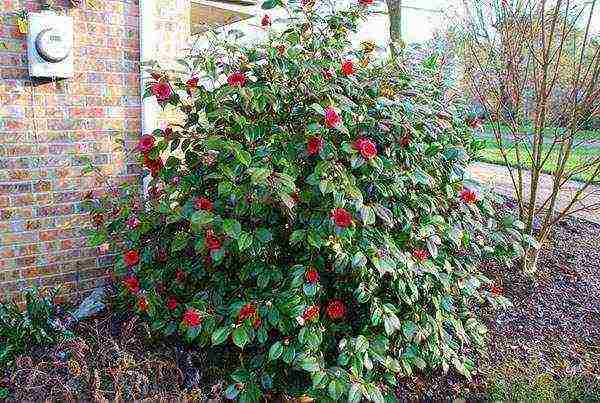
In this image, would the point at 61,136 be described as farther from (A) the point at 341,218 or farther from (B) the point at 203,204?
(A) the point at 341,218

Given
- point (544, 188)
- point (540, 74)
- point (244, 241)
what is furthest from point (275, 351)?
point (544, 188)

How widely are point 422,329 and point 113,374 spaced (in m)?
1.45

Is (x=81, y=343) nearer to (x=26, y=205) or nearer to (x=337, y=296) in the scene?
(x=26, y=205)

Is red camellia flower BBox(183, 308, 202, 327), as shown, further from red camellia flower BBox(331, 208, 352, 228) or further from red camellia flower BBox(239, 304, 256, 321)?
red camellia flower BBox(331, 208, 352, 228)

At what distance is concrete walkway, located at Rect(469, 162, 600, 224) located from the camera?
5.42 meters

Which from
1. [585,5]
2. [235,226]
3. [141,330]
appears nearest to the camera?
[235,226]

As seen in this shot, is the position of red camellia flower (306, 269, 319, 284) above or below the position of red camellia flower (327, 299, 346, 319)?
above

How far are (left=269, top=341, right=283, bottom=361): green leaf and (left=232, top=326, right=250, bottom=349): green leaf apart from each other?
0.12 metres

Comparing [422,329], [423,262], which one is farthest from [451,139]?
[422,329]

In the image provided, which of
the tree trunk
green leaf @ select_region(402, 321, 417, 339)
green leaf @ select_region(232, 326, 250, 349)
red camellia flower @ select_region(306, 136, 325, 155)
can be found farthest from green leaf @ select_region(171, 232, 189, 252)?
the tree trunk

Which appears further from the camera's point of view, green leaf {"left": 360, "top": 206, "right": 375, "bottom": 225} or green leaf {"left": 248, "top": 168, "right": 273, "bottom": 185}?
green leaf {"left": 360, "top": 206, "right": 375, "bottom": 225}

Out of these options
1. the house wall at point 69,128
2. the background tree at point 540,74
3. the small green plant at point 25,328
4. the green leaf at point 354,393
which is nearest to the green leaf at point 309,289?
the green leaf at point 354,393

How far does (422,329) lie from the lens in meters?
2.71

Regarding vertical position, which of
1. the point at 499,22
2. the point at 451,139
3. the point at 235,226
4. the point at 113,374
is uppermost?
the point at 499,22
